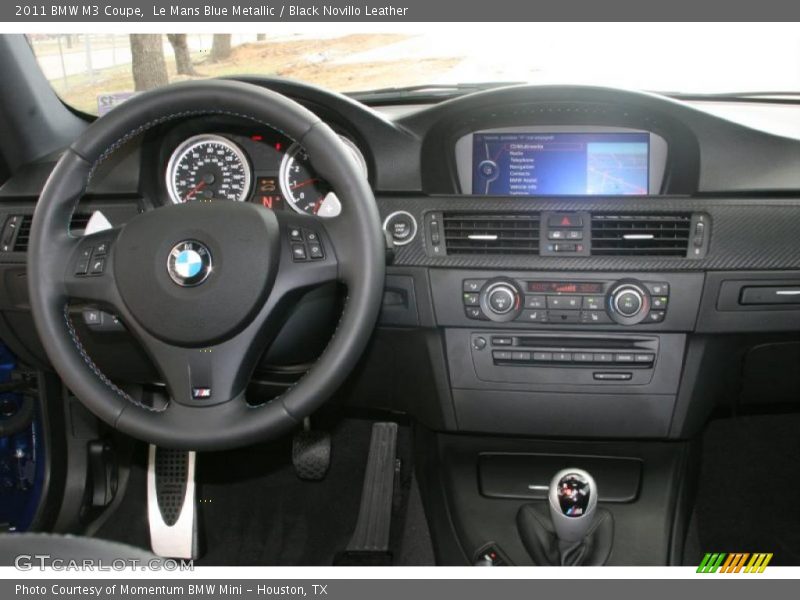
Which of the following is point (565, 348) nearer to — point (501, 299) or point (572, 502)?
point (501, 299)

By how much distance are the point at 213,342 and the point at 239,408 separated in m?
0.14

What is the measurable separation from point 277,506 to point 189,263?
1396 mm

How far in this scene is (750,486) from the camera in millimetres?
2607

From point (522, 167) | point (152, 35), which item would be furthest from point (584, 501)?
point (152, 35)

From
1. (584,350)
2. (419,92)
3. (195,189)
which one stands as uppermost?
(419,92)

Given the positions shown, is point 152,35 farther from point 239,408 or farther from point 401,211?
point 239,408

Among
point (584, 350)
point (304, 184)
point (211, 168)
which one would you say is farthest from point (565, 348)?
point (211, 168)

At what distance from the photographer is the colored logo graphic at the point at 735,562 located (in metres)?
2.34

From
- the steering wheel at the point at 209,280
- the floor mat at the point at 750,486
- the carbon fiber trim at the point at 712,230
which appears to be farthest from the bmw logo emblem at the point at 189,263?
the floor mat at the point at 750,486

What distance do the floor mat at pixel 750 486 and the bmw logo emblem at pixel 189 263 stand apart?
1713 millimetres

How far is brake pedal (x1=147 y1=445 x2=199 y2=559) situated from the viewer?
8.66 feet

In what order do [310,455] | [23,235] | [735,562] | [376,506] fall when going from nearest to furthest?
1. [23,235]
2. [735,562]
3. [376,506]
4. [310,455]

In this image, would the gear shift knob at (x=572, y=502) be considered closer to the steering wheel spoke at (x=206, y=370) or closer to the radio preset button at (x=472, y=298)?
the radio preset button at (x=472, y=298)

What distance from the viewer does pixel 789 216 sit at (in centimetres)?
197
